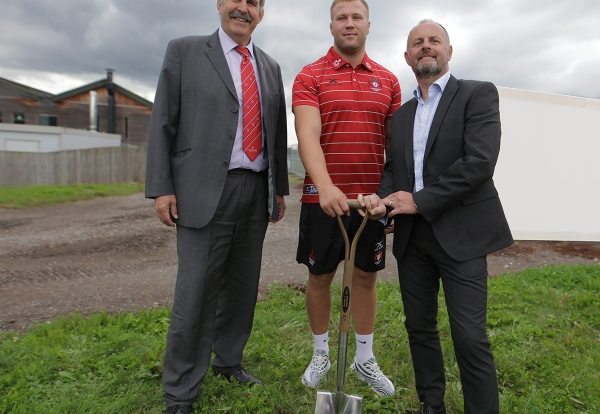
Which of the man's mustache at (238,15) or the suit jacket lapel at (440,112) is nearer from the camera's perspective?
the suit jacket lapel at (440,112)

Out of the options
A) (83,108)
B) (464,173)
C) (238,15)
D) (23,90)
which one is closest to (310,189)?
(464,173)

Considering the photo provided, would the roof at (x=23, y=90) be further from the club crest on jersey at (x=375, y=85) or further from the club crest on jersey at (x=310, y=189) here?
the club crest on jersey at (x=375, y=85)

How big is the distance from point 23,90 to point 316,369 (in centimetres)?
2887

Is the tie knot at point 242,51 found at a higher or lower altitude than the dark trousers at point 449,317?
higher

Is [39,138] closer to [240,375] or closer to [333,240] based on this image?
[240,375]

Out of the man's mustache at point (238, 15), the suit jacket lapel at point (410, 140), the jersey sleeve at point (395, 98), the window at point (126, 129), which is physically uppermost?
the window at point (126, 129)

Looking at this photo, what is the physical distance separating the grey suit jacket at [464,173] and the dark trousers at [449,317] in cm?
11

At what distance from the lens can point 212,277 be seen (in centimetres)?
276

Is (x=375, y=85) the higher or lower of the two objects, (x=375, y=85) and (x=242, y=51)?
the lower

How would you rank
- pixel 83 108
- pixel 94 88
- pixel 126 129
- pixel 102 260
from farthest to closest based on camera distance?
pixel 126 129, pixel 94 88, pixel 83 108, pixel 102 260

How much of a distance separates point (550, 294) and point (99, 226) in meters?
7.59

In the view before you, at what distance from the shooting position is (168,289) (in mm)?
5266

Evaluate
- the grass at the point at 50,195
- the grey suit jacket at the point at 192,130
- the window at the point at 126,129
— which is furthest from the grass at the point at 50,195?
the window at the point at 126,129

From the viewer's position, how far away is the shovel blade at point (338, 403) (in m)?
2.40
